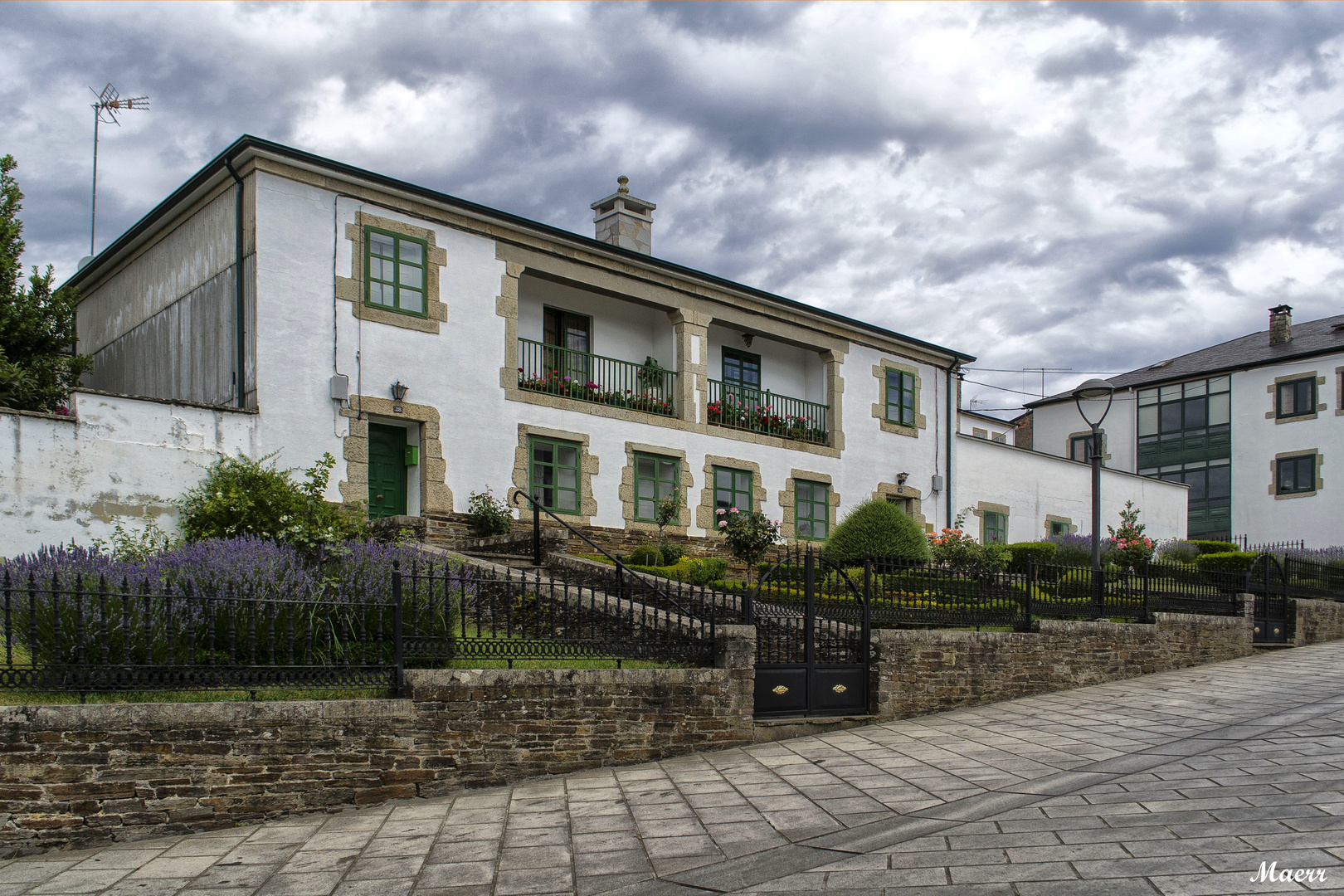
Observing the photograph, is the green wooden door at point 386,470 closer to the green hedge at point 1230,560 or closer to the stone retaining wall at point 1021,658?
the stone retaining wall at point 1021,658

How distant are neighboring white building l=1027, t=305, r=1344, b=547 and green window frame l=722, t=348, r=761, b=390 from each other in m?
14.5

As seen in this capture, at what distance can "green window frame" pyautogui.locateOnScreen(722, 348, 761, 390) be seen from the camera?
21.2 meters

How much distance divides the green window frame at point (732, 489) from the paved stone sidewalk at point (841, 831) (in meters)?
10.0

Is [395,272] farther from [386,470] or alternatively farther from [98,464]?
[98,464]

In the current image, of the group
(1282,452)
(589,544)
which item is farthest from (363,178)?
(1282,452)

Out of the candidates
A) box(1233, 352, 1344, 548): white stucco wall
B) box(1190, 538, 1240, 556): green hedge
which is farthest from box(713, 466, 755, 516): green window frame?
box(1233, 352, 1344, 548): white stucco wall

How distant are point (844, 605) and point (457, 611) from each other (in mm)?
4292

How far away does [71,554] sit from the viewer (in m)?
8.85

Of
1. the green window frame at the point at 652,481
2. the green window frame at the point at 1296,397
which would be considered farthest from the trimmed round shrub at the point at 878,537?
the green window frame at the point at 1296,397

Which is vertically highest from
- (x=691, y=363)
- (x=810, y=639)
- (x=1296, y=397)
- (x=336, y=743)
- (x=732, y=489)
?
(x=1296, y=397)

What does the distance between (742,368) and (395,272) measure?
8.37m

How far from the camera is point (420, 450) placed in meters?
15.4

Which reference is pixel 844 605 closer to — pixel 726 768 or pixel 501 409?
pixel 726 768

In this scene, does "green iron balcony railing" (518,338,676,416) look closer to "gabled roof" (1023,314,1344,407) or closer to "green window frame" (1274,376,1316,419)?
"gabled roof" (1023,314,1344,407)
